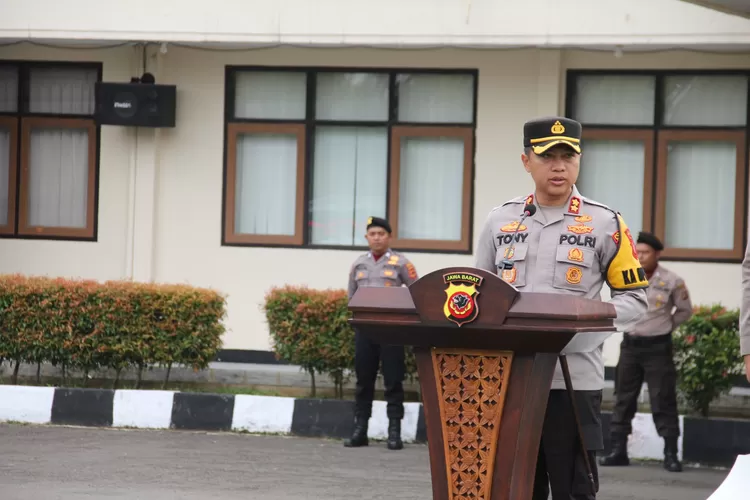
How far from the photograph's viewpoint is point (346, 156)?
14273mm

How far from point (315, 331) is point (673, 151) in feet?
15.4

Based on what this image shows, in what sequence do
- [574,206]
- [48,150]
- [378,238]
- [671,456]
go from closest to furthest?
[574,206]
[671,456]
[378,238]
[48,150]

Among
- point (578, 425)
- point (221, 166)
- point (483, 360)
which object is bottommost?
point (578, 425)

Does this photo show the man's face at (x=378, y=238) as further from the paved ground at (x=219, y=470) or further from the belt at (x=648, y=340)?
the belt at (x=648, y=340)

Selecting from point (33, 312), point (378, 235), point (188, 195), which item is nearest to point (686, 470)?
point (378, 235)

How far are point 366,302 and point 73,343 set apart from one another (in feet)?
25.1

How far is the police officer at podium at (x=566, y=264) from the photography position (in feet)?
14.6

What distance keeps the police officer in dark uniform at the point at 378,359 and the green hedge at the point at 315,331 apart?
523mm

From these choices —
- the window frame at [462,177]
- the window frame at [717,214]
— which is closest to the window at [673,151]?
the window frame at [717,214]

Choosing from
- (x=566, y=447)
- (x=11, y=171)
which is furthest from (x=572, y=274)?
(x=11, y=171)

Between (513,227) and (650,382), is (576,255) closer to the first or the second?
(513,227)

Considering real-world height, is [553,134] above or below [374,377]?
above

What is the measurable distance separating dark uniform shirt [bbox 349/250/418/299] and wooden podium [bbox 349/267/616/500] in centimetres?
650

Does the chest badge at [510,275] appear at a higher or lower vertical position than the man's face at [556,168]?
lower
